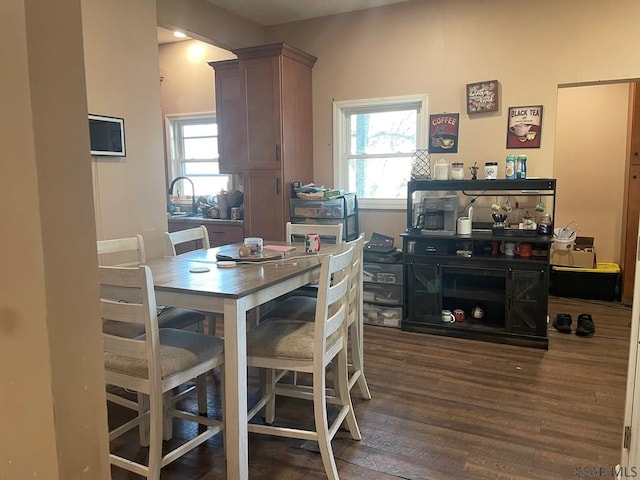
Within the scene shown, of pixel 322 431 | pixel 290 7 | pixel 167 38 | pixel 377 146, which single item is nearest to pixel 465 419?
pixel 322 431

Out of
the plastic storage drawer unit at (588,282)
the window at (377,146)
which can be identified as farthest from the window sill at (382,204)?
the plastic storage drawer unit at (588,282)

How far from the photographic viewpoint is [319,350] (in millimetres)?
1952

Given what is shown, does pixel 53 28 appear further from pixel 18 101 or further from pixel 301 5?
pixel 301 5

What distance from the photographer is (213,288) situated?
1883 mm

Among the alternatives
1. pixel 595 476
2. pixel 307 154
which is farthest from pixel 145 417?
pixel 307 154

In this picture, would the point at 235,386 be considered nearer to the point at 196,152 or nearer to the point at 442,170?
the point at 442,170

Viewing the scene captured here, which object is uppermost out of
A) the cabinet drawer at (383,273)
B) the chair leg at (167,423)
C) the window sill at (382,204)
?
the window sill at (382,204)

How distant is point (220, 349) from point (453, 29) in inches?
137

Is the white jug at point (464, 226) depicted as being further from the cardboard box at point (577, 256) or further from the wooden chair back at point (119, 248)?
the wooden chair back at point (119, 248)

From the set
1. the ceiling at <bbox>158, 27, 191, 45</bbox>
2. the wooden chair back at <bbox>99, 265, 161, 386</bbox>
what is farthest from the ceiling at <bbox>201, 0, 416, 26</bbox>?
the wooden chair back at <bbox>99, 265, 161, 386</bbox>

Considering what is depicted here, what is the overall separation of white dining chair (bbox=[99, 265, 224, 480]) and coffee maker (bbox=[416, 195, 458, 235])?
240cm

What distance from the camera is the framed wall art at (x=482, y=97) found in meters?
3.98

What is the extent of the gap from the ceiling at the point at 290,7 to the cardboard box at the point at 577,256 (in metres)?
3.09

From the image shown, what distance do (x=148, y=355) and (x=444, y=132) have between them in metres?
3.32
